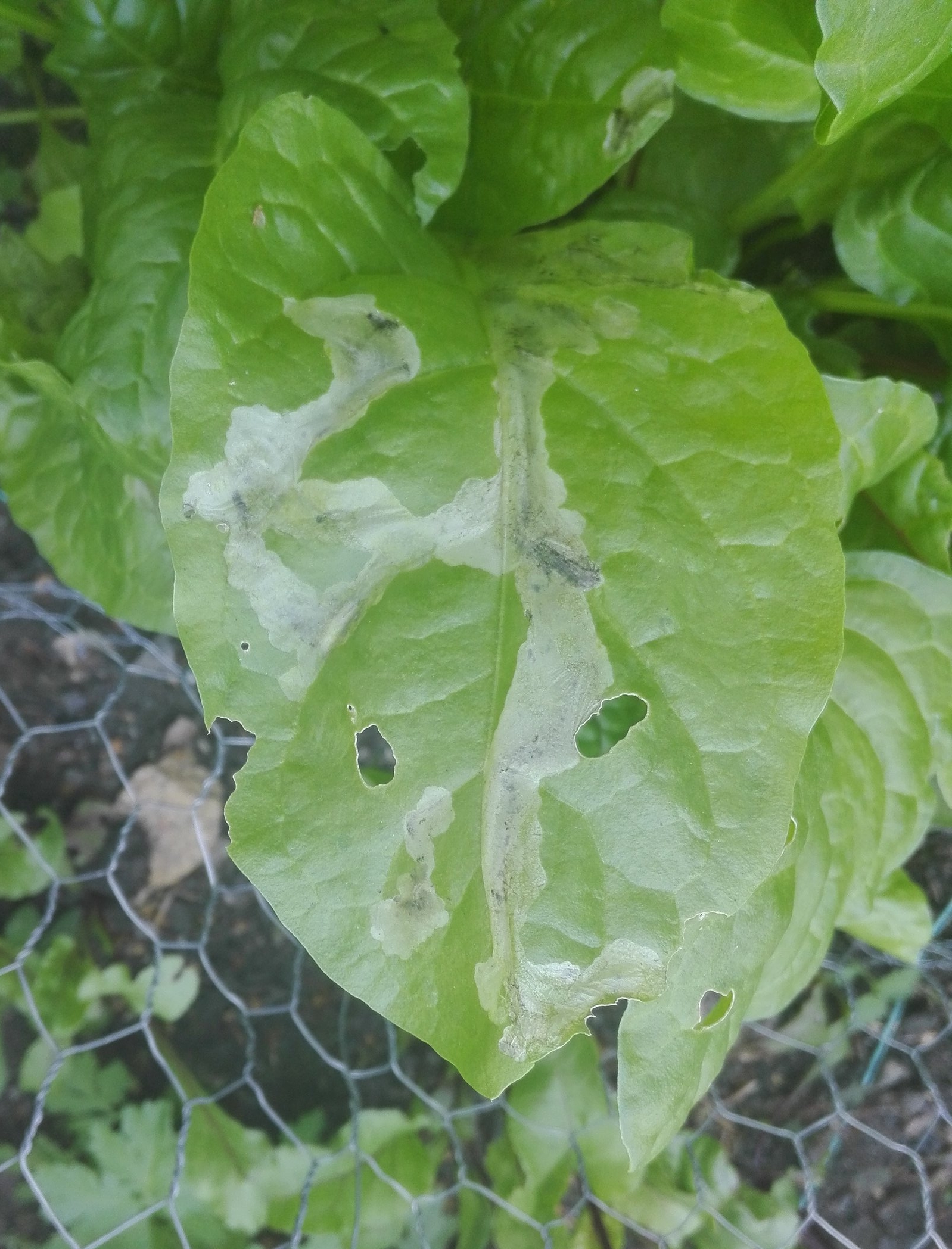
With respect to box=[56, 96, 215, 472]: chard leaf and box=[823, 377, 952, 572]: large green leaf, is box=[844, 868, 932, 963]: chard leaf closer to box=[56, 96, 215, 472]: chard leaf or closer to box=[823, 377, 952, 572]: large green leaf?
box=[823, 377, 952, 572]: large green leaf

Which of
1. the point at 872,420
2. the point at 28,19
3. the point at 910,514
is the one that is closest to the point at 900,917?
the point at 910,514

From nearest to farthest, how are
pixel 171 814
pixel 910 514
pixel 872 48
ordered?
pixel 872 48
pixel 910 514
pixel 171 814

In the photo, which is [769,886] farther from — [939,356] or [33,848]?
[33,848]

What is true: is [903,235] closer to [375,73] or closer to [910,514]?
[910,514]

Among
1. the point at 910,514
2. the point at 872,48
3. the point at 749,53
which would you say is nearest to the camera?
the point at 872,48

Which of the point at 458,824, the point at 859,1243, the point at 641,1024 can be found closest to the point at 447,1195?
the point at 859,1243

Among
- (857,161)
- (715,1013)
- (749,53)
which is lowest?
(715,1013)

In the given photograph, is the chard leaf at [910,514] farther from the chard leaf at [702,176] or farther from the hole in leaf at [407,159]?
the hole in leaf at [407,159]
